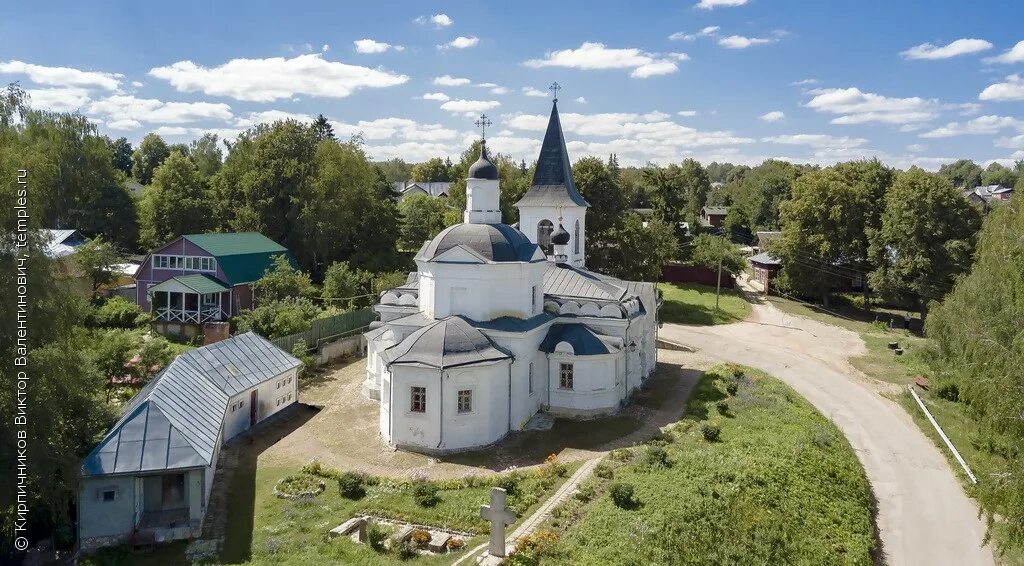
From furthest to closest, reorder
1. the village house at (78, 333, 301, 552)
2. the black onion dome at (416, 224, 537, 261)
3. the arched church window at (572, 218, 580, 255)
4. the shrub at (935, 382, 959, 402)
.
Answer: the arched church window at (572, 218, 580, 255), the shrub at (935, 382, 959, 402), the black onion dome at (416, 224, 537, 261), the village house at (78, 333, 301, 552)

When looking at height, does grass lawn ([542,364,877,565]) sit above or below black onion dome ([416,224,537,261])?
below

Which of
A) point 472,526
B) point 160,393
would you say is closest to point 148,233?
point 160,393

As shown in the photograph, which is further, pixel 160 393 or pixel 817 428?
pixel 817 428

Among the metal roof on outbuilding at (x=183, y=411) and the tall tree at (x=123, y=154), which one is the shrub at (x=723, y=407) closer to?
the metal roof on outbuilding at (x=183, y=411)

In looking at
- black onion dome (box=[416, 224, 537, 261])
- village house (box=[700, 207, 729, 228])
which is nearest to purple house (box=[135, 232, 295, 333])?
black onion dome (box=[416, 224, 537, 261])

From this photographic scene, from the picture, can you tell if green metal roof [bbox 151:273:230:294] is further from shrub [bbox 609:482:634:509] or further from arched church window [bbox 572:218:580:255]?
shrub [bbox 609:482:634:509]

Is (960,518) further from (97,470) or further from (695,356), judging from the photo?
(97,470)
